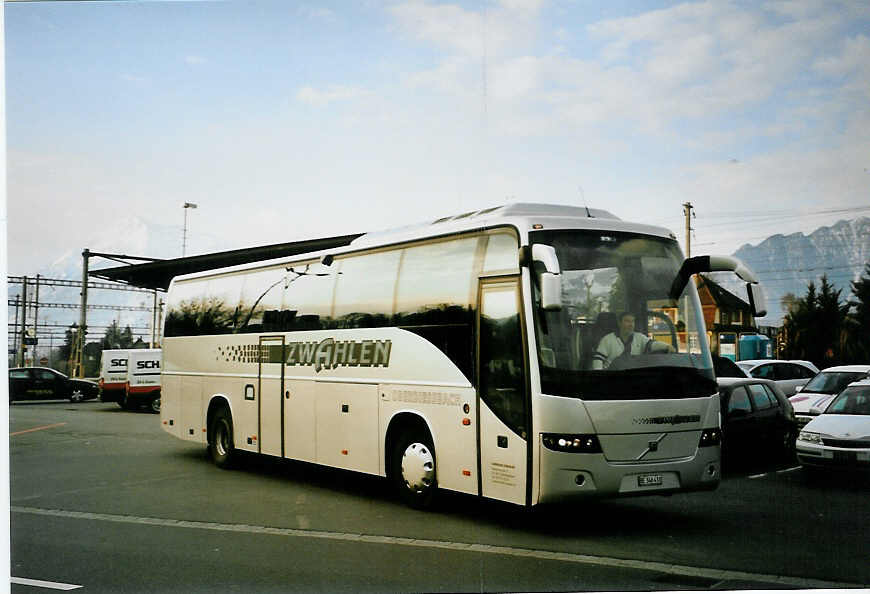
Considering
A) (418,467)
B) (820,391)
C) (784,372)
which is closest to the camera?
(418,467)

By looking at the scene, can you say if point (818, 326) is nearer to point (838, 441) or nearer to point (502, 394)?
point (838, 441)

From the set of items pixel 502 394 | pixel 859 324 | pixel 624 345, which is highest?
pixel 859 324

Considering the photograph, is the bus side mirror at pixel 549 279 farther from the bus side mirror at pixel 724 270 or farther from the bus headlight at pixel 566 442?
the bus side mirror at pixel 724 270

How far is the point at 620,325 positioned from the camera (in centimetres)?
799

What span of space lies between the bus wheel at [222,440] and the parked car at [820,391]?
9.56 m

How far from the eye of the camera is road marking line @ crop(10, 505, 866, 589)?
6.79 meters

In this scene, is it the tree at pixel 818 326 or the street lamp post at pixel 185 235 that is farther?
the tree at pixel 818 326

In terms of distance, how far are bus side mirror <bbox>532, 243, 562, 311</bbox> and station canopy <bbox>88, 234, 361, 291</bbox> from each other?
3.40 metres

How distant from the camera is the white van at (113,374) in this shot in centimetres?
1224

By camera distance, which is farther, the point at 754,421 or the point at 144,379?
the point at 144,379

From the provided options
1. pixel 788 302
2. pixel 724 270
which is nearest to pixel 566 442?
pixel 724 270

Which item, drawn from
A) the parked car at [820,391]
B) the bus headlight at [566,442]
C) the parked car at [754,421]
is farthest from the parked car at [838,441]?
the bus headlight at [566,442]

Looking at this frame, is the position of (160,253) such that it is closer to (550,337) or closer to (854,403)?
→ (550,337)

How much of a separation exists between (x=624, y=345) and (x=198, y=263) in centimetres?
669
